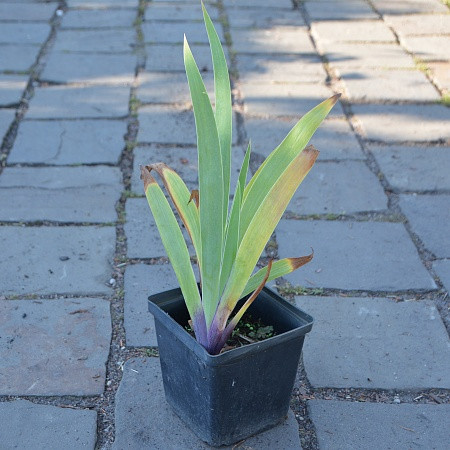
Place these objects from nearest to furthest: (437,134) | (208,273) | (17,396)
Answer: (208,273) → (17,396) → (437,134)

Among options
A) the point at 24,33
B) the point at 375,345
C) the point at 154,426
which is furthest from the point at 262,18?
the point at 154,426

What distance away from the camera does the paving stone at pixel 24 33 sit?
175 inches

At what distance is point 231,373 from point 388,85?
2.62 meters

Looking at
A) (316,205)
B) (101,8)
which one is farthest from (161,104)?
(101,8)

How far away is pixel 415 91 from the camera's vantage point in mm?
3883

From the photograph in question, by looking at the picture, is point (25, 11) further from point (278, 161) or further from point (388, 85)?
point (278, 161)

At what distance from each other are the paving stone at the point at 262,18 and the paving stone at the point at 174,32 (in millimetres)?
236

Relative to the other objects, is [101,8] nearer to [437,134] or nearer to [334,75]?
[334,75]

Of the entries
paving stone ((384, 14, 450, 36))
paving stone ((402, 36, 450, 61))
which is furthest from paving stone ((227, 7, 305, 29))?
paving stone ((402, 36, 450, 61))

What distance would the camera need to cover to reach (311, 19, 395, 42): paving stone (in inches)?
180

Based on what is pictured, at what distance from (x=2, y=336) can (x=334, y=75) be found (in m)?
2.54

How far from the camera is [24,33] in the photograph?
4562 millimetres

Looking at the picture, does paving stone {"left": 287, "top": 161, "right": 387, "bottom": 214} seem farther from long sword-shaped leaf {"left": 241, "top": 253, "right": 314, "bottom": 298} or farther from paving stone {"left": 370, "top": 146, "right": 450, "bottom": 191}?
long sword-shaped leaf {"left": 241, "top": 253, "right": 314, "bottom": 298}

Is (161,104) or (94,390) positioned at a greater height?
(94,390)
